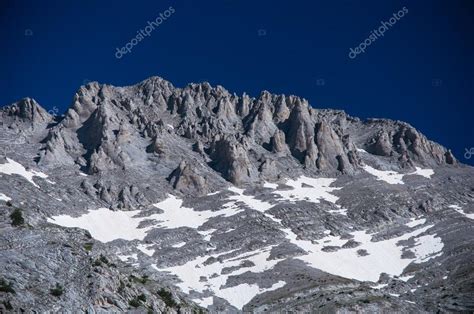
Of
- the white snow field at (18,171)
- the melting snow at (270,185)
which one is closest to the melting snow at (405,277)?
the melting snow at (270,185)

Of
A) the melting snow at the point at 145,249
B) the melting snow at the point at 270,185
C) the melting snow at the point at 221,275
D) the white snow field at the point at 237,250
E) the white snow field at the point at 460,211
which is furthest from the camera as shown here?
the melting snow at the point at 270,185

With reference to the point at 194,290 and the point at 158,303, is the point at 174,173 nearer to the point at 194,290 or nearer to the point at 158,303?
the point at 194,290

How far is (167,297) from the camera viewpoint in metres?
93.6

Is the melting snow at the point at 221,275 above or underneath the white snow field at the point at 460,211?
underneath

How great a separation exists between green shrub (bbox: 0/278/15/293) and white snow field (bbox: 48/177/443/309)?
65914 mm

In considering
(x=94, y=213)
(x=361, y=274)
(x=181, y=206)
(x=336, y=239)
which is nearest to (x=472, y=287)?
(x=361, y=274)

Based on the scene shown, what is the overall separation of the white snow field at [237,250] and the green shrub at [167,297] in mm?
26520

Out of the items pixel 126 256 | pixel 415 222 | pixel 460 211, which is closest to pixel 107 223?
pixel 126 256

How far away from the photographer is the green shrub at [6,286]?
5769cm

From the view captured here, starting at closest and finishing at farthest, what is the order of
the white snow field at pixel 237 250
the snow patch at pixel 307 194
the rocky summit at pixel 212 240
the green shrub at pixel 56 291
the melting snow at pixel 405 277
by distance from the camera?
1. the green shrub at pixel 56 291
2. the rocky summit at pixel 212 240
3. the white snow field at pixel 237 250
4. the melting snow at pixel 405 277
5. the snow patch at pixel 307 194

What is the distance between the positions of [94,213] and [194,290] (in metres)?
51.5

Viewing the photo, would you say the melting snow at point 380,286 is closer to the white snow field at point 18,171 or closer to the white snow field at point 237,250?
the white snow field at point 237,250

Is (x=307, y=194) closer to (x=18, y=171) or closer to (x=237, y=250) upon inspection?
(x=237, y=250)

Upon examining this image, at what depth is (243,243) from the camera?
154500 millimetres
